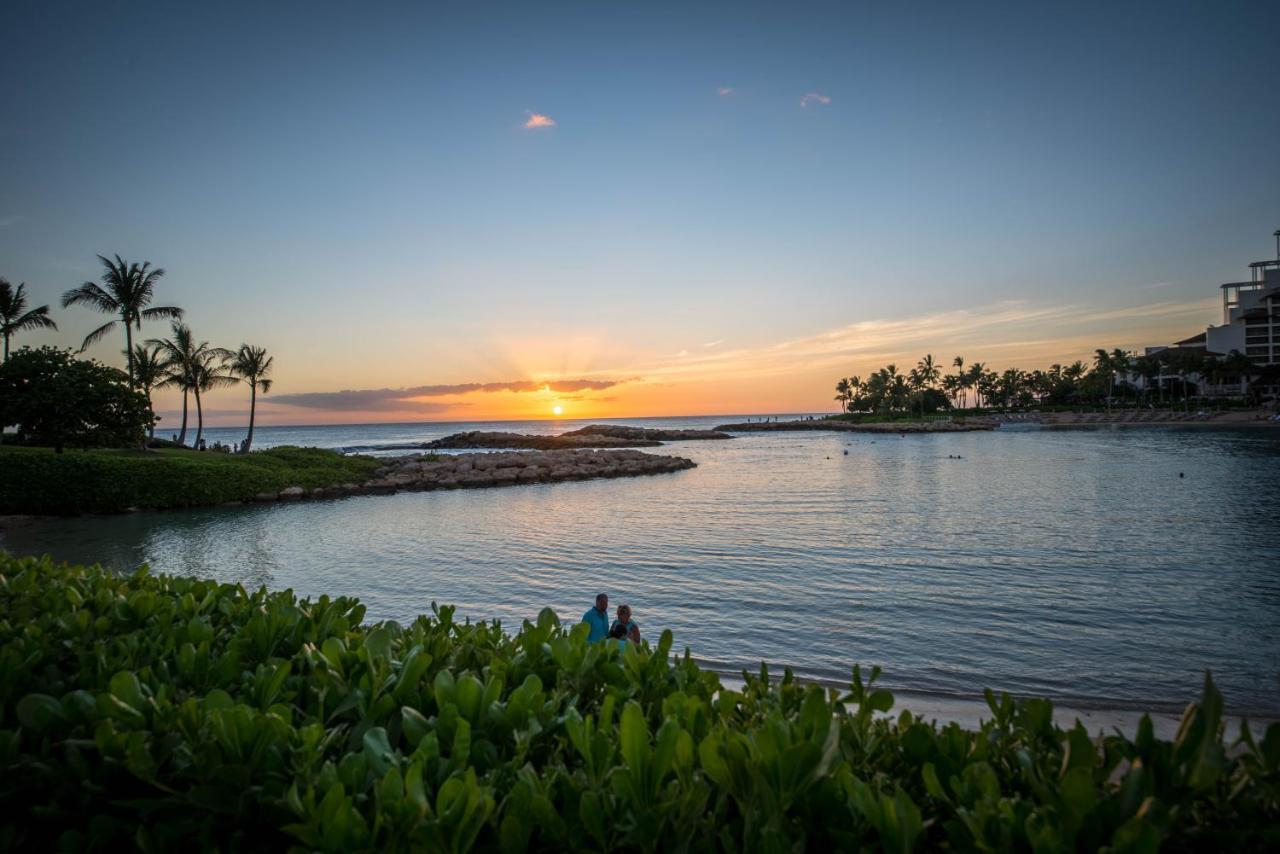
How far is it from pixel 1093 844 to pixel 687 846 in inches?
38.0

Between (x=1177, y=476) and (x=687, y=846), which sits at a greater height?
(x=687, y=846)

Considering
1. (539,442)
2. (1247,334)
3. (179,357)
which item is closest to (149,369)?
(179,357)

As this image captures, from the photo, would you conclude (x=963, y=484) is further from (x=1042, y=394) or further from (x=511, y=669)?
(x=1042, y=394)

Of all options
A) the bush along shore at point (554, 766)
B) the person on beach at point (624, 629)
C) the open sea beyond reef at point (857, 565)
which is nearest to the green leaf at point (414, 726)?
the bush along shore at point (554, 766)

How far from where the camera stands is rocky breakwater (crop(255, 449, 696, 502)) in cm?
3481

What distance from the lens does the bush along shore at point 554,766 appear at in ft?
5.33

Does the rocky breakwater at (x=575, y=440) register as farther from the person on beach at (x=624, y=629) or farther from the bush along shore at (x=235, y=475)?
the person on beach at (x=624, y=629)

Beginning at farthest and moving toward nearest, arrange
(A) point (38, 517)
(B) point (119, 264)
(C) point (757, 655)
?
(B) point (119, 264)
(A) point (38, 517)
(C) point (757, 655)

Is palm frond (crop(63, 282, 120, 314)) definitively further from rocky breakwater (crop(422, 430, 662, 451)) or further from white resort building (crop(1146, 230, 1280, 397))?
white resort building (crop(1146, 230, 1280, 397))

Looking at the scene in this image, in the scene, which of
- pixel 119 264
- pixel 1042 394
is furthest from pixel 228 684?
pixel 1042 394

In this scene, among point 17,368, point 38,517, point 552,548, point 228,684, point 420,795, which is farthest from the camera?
point 17,368

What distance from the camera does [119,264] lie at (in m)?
39.1

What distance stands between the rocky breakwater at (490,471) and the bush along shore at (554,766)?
32.7 metres

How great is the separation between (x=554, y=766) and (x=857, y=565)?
14.8m
